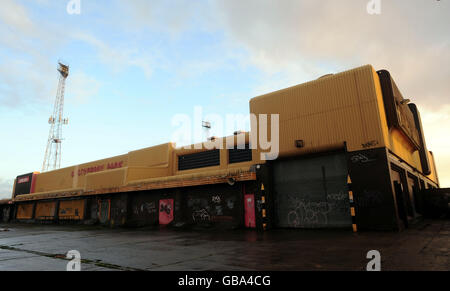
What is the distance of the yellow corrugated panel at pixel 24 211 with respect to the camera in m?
36.5

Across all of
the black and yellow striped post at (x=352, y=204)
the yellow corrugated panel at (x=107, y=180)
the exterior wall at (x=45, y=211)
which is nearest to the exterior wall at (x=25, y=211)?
the exterior wall at (x=45, y=211)

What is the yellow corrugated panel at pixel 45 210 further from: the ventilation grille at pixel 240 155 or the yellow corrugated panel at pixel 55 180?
the ventilation grille at pixel 240 155

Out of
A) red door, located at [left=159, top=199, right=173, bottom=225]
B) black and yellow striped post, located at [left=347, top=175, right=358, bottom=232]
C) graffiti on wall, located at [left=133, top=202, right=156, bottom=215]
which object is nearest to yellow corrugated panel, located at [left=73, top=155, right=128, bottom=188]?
graffiti on wall, located at [left=133, top=202, right=156, bottom=215]

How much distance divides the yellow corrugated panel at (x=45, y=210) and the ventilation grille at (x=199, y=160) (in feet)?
66.2

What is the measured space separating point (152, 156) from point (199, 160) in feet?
19.7

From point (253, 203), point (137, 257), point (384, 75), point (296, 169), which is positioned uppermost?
point (384, 75)

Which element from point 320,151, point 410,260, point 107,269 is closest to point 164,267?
point 107,269

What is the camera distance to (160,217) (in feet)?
68.0

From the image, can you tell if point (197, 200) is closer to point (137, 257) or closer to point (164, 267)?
point (137, 257)

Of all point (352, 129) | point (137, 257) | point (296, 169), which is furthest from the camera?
point (296, 169)

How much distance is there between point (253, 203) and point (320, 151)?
5.07 metres

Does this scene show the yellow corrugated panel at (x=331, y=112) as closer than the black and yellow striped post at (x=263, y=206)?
Yes

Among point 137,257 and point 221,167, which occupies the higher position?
point 221,167

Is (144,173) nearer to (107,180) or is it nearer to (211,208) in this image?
(107,180)
